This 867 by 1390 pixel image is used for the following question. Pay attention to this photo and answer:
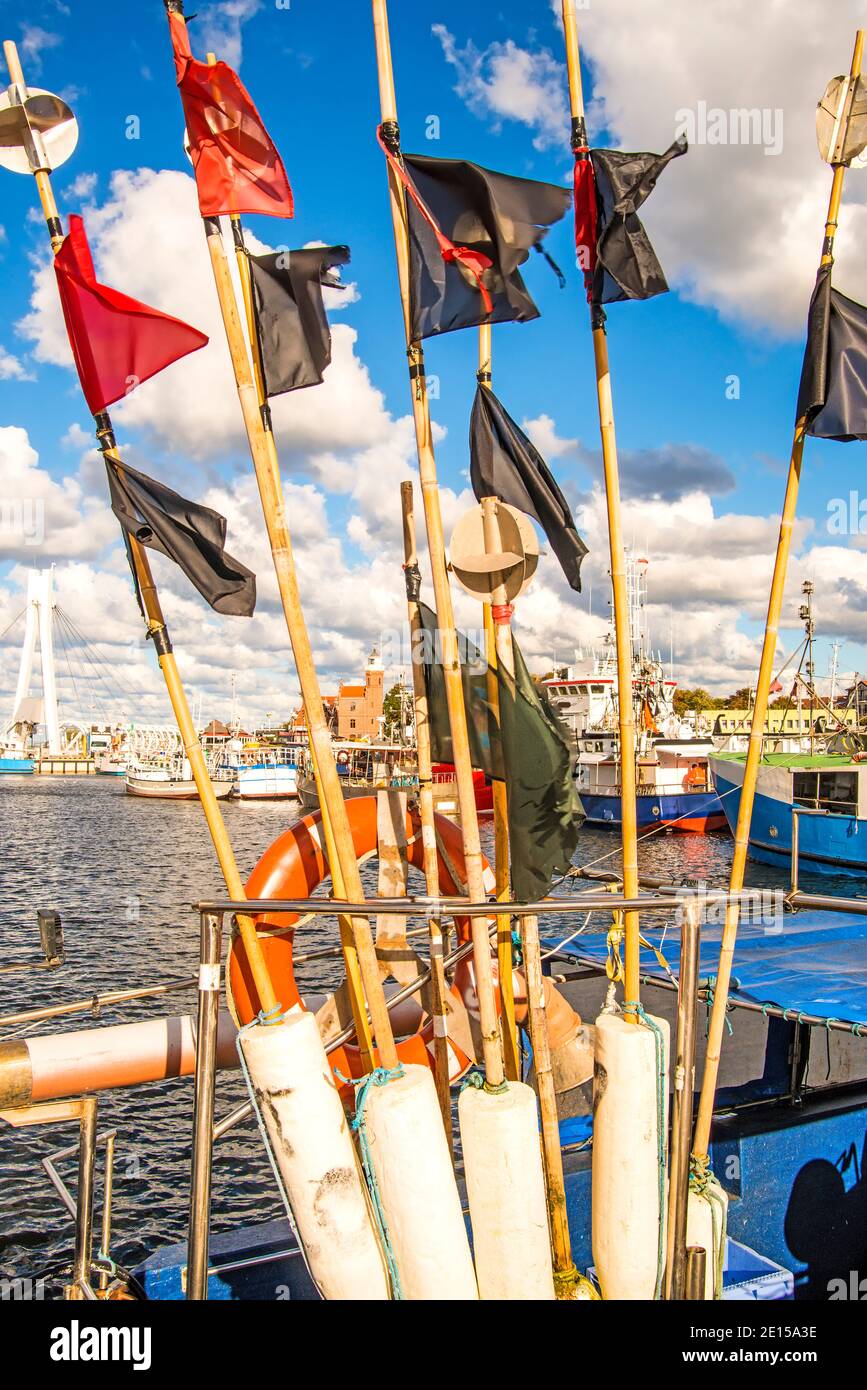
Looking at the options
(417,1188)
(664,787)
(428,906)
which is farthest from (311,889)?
(664,787)

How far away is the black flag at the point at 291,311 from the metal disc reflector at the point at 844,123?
2302 millimetres

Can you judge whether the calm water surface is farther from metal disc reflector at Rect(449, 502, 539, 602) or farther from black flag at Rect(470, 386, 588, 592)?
black flag at Rect(470, 386, 588, 592)

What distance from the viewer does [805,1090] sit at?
609 cm

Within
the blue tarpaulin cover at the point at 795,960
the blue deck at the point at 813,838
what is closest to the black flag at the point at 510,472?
the blue tarpaulin cover at the point at 795,960

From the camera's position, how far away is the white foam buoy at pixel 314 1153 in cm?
362

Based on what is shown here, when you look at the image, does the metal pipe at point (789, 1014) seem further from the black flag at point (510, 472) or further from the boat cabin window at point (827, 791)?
the boat cabin window at point (827, 791)

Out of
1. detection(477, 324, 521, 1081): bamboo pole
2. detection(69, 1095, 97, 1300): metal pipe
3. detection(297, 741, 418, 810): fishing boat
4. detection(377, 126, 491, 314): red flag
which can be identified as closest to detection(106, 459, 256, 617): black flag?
detection(477, 324, 521, 1081): bamboo pole

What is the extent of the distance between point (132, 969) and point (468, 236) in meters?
20.6

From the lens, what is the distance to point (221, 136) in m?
4.00

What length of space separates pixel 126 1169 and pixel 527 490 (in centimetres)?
1087

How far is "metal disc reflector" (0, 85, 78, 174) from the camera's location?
4.21 m

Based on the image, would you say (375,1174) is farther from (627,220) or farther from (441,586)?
(627,220)

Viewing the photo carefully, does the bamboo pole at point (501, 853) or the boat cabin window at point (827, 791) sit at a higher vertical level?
the bamboo pole at point (501, 853)

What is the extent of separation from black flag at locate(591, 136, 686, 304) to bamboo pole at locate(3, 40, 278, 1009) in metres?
2.45
